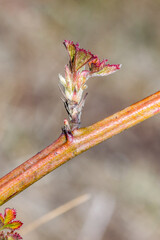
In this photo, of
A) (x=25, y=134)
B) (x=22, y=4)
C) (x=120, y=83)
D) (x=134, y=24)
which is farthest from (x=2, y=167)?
(x=134, y=24)

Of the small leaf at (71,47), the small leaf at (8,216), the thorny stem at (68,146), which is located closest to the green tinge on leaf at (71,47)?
the small leaf at (71,47)

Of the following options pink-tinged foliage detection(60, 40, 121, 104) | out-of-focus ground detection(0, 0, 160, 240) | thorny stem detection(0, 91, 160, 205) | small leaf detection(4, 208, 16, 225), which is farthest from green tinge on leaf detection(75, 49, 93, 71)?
out-of-focus ground detection(0, 0, 160, 240)

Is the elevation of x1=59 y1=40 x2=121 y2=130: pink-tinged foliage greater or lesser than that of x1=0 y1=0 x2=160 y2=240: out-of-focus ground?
lesser

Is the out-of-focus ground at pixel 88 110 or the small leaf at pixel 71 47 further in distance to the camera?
the out-of-focus ground at pixel 88 110

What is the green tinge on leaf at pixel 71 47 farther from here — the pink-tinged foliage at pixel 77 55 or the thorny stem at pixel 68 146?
the thorny stem at pixel 68 146

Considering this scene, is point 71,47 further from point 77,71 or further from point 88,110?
point 88,110

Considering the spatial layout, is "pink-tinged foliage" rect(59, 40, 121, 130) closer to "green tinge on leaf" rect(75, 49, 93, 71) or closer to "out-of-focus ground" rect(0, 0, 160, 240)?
"green tinge on leaf" rect(75, 49, 93, 71)

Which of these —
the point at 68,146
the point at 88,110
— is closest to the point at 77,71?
the point at 68,146
